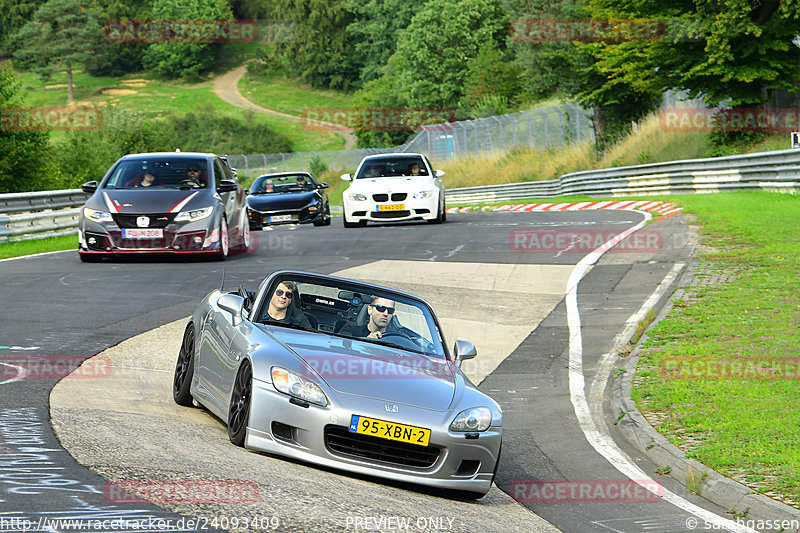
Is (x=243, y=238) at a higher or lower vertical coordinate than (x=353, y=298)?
lower

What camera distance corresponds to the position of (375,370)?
7484mm

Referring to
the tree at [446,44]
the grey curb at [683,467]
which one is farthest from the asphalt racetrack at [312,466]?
the tree at [446,44]

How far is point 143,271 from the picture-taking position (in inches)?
697

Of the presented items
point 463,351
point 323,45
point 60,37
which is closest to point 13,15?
point 60,37

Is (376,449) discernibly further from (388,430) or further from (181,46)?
(181,46)

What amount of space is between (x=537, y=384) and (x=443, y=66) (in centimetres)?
9277

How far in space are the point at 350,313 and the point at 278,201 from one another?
22.3 m

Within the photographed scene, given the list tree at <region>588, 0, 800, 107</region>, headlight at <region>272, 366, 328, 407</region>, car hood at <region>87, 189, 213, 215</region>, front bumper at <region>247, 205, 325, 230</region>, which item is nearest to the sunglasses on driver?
headlight at <region>272, 366, 328, 407</region>

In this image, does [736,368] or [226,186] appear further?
[226,186]

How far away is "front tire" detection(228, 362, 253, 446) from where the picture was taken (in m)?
7.28

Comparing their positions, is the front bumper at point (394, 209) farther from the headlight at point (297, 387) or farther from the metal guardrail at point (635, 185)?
the headlight at point (297, 387)

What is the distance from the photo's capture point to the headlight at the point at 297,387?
23.2 feet

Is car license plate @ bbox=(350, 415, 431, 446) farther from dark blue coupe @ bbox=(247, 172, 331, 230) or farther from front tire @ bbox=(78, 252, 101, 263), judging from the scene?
dark blue coupe @ bbox=(247, 172, 331, 230)

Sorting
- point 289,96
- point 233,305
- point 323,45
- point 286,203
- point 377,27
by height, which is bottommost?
point 289,96
